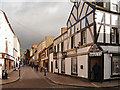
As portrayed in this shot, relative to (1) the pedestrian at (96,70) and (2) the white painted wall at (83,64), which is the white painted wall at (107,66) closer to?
(1) the pedestrian at (96,70)

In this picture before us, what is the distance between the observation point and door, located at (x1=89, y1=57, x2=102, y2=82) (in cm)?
1530

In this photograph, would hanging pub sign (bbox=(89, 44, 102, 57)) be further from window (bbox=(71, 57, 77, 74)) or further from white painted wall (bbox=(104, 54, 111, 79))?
window (bbox=(71, 57, 77, 74))

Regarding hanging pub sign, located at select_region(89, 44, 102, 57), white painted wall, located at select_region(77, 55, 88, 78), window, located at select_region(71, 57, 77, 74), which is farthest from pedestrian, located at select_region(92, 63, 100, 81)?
window, located at select_region(71, 57, 77, 74)

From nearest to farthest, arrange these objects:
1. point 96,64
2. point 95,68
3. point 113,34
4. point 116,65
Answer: point 95,68 < point 96,64 < point 116,65 < point 113,34

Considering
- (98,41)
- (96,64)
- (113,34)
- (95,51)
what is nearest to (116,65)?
(96,64)

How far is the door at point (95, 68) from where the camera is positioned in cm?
1530

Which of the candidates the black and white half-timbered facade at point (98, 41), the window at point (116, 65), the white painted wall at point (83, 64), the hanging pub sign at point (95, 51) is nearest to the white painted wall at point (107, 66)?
the black and white half-timbered facade at point (98, 41)

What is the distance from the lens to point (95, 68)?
15289mm

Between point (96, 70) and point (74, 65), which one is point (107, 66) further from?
point (74, 65)

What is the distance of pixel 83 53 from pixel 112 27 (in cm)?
410

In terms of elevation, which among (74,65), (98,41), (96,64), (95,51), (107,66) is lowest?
(74,65)

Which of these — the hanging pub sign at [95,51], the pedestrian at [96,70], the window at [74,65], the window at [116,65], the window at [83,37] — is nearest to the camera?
the hanging pub sign at [95,51]

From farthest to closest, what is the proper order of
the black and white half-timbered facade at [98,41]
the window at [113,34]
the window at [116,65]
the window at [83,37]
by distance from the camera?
the window at [83,37] → the window at [113,34] → the window at [116,65] → the black and white half-timbered facade at [98,41]

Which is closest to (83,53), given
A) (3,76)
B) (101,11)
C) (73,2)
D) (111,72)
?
(111,72)
